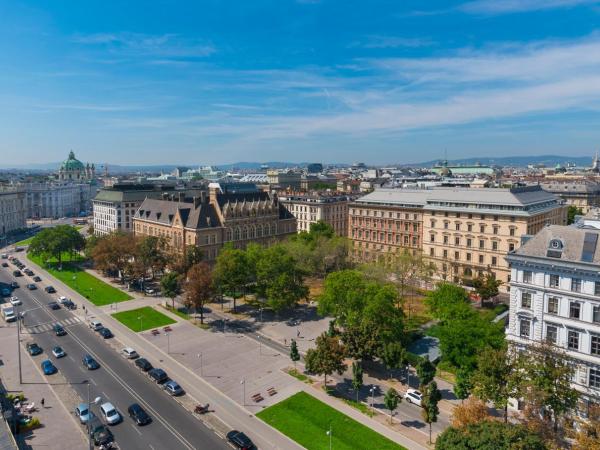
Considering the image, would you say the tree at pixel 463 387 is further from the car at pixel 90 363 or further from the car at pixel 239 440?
the car at pixel 90 363

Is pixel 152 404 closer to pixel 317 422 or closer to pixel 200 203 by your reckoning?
pixel 317 422

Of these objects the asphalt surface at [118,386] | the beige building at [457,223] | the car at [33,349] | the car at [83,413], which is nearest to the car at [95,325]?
the asphalt surface at [118,386]

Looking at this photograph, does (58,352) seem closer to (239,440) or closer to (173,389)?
(173,389)

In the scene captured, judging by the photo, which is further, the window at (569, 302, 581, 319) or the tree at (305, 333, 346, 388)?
the tree at (305, 333, 346, 388)

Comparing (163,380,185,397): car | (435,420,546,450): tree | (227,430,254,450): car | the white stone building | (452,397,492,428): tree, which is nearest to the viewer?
(435,420,546,450): tree

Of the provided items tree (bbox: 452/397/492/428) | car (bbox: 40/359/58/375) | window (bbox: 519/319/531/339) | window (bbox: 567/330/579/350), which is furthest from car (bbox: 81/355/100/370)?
window (bbox: 567/330/579/350)

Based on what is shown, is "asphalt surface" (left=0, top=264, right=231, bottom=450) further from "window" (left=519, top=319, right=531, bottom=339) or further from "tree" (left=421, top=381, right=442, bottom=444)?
"window" (left=519, top=319, right=531, bottom=339)

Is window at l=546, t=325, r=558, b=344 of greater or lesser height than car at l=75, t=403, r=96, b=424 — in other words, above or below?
above
